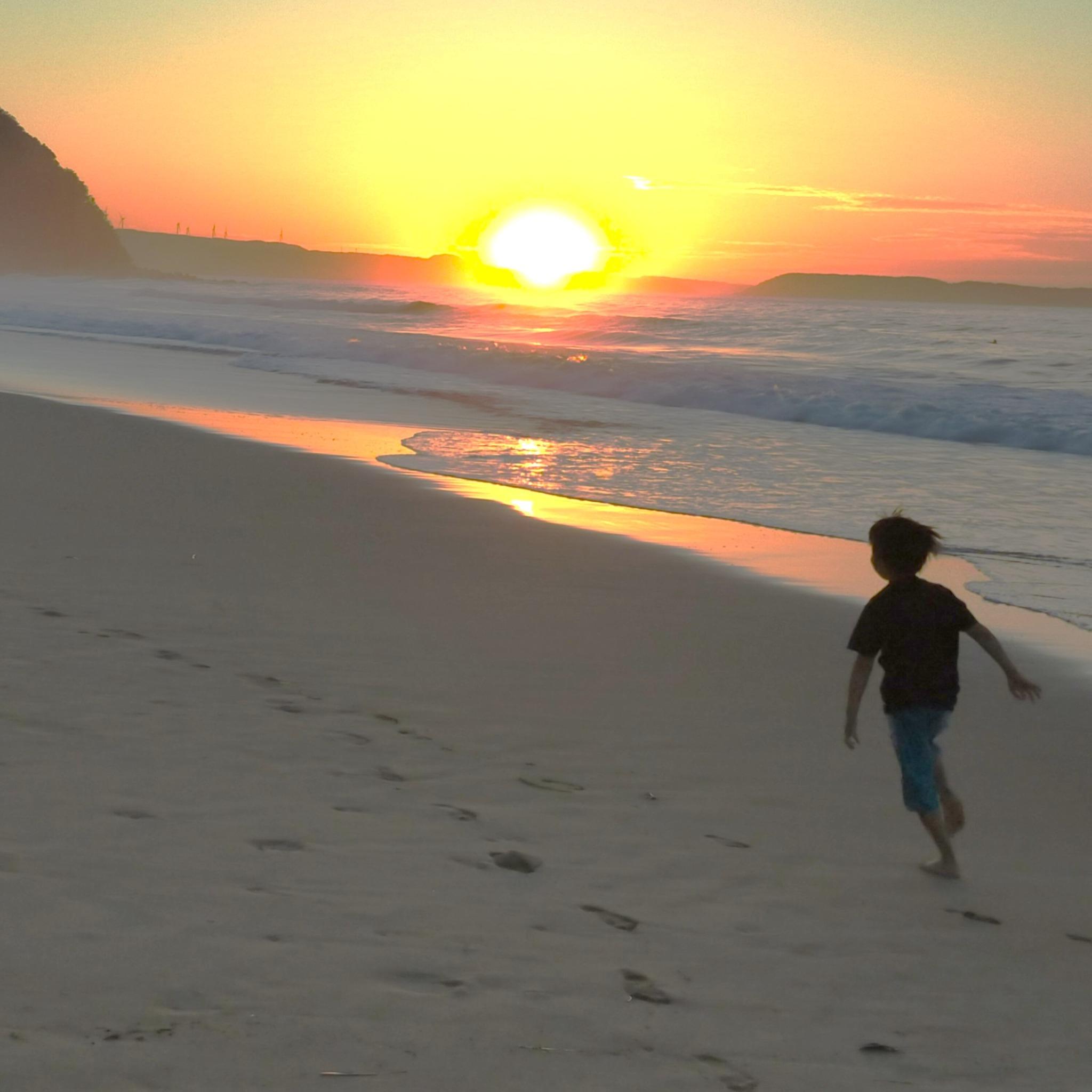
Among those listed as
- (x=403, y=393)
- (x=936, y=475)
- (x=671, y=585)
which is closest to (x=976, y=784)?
→ (x=671, y=585)

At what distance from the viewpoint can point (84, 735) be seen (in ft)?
13.6

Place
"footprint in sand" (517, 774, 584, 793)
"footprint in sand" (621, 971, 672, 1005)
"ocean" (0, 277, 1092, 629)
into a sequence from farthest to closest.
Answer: "ocean" (0, 277, 1092, 629)
"footprint in sand" (517, 774, 584, 793)
"footprint in sand" (621, 971, 672, 1005)

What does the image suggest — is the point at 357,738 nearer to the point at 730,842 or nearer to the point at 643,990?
the point at 730,842

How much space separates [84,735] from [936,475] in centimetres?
1187

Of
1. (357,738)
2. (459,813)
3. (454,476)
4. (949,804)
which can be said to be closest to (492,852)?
(459,813)

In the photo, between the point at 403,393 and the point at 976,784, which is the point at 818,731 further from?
the point at 403,393

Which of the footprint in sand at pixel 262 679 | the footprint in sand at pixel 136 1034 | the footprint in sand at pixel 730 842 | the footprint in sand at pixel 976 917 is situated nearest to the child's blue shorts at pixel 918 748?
the footprint in sand at pixel 976 917

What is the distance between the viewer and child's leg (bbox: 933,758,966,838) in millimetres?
3867

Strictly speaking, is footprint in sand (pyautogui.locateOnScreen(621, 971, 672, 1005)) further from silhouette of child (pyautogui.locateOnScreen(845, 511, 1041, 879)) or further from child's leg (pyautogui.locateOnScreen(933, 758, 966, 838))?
child's leg (pyautogui.locateOnScreen(933, 758, 966, 838))

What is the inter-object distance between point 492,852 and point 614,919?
474 mm

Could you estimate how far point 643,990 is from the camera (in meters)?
2.88

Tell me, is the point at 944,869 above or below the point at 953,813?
below

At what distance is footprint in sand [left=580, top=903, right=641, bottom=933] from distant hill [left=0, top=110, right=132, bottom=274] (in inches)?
5783

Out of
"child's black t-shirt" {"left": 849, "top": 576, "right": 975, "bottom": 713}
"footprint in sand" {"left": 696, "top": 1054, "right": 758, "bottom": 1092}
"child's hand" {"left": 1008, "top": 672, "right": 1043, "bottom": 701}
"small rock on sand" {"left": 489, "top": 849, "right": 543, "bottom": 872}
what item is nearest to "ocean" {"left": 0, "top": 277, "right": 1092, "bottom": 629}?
"child's hand" {"left": 1008, "top": 672, "right": 1043, "bottom": 701}
